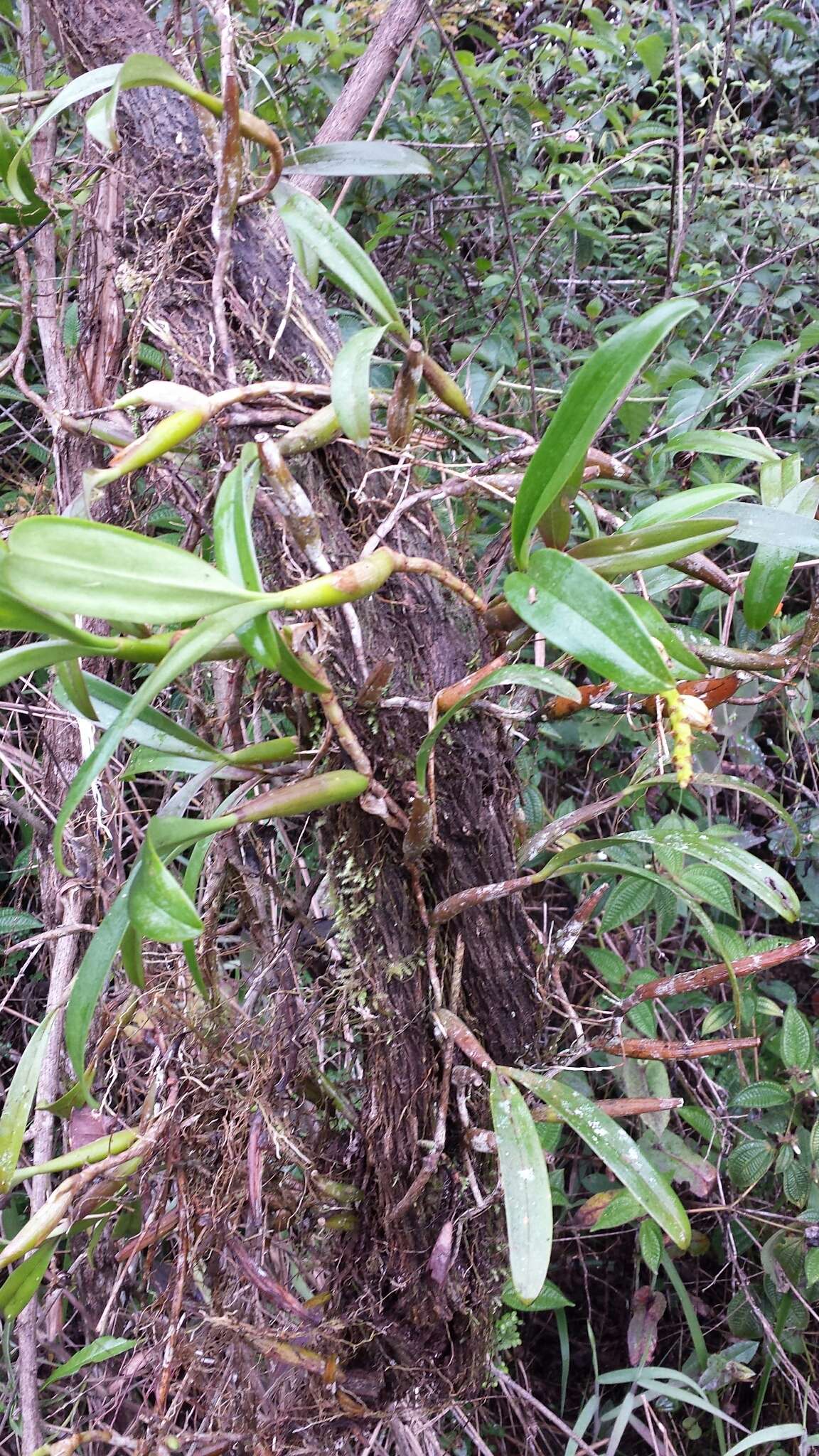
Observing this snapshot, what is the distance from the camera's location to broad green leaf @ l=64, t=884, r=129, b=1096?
52cm

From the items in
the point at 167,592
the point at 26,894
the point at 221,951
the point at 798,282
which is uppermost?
the point at 167,592

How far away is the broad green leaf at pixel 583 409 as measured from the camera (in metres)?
0.45

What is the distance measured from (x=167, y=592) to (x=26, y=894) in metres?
1.03

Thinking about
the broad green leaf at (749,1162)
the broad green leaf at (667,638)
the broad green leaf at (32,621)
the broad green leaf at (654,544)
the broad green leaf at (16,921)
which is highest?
the broad green leaf at (32,621)

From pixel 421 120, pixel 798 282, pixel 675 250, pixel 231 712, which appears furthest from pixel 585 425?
pixel 798 282

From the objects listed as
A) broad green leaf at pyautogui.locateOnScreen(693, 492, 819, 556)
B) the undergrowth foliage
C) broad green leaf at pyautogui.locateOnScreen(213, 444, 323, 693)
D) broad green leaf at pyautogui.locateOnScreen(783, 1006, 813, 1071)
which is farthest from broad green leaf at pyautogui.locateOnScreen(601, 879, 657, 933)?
broad green leaf at pyautogui.locateOnScreen(213, 444, 323, 693)

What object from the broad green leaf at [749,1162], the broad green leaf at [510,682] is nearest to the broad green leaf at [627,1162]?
the broad green leaf at [510,682]

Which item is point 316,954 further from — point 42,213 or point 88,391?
point 42,213

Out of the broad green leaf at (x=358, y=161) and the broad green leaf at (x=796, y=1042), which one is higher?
the broad green leaf at (x=358, y=161)

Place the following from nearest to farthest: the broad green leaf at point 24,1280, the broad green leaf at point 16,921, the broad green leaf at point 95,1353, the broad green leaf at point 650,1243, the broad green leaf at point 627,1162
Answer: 1. the broad green leaf at point 627,1162
2. the broad green leaf at point 24,1280
3. the broad green leaf at point 95,1353
4. the broad green leaf at point 650,1243
5. the broad green leaf at point 16,921

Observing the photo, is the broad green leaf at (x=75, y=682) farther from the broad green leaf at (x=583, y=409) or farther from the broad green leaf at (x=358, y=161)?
the broad green leaf at (x=358, y=161)

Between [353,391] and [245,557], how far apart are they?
11cm

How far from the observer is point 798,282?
1.35 metres

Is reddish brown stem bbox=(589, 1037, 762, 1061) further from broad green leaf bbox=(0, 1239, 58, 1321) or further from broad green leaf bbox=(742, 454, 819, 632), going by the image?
broad green leaf bbox=(0, 1239, 58, 1321)
